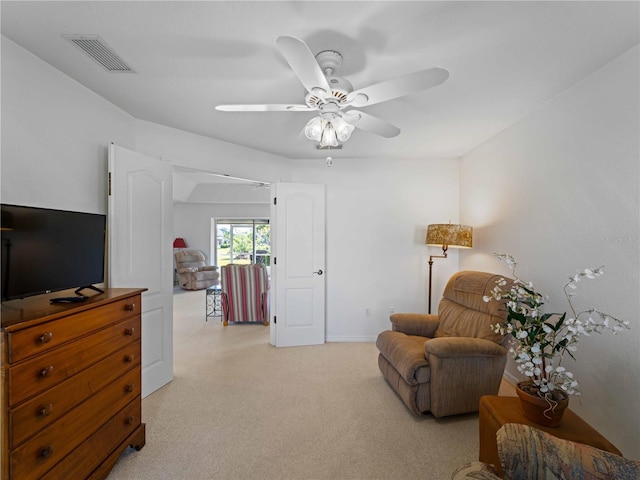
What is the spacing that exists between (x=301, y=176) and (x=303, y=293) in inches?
63.5

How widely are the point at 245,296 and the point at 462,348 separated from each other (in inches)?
138

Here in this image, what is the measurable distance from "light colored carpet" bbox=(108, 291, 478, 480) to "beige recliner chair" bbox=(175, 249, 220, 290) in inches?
184

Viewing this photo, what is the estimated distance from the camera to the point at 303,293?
3.88 m

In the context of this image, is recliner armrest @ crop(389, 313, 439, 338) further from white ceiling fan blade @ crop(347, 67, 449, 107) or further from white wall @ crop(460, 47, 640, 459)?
white ceiling fan blade @ crop(347, 67, 449, 107)

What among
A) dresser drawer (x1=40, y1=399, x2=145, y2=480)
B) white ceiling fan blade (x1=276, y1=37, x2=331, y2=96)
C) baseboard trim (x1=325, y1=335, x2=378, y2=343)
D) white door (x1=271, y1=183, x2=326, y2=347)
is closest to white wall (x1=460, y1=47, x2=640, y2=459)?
white ceiling fan blade (x1=276, y1=37, x2=331, y2=96)

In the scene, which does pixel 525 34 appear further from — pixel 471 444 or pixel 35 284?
pixel 35 284

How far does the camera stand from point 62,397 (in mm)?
1378

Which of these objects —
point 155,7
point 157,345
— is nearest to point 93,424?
point 157,345

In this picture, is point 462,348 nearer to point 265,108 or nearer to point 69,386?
point 265,108

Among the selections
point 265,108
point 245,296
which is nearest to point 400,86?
point 265,108

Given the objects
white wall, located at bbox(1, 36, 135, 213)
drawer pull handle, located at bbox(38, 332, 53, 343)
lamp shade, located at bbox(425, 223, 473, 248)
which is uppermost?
white wall, located at bbox(1, 36, 135, 213)

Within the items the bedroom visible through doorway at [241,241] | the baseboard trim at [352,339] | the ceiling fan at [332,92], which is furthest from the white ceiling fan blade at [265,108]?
the bedroom visible through doorway at [241,241]

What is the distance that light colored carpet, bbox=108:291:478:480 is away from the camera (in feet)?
5.87

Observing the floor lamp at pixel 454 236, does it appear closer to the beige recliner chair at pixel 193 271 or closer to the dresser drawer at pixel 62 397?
the dresser drawer at pixel 62 397
